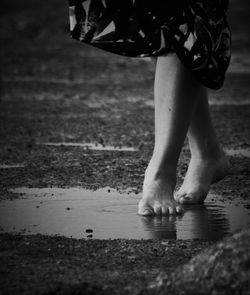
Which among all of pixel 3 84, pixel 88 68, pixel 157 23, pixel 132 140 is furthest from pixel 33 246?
pixel 88 68

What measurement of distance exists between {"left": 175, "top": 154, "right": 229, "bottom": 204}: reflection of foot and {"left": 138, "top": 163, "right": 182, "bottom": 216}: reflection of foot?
200mm

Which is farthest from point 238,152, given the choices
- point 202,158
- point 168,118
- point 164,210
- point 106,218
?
point 106,218

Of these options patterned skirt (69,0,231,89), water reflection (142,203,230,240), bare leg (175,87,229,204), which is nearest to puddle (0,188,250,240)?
water reflection (142,203,230,240)

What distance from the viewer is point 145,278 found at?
130 inches

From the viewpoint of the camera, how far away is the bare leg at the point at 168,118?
185 inches

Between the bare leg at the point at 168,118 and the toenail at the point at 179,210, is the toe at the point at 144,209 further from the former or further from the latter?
the toenail at the point at 179,210

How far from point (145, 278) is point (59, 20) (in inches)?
747

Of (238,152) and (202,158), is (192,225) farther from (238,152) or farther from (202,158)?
(238,152)

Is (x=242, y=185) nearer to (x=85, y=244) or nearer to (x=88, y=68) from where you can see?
(x=85, y=244)

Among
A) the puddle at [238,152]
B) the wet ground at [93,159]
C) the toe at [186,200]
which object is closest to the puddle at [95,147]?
the wet ground at [93,159]

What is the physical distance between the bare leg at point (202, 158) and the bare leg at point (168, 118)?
0.85 feet

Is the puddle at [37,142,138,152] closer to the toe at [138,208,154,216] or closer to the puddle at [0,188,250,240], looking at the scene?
the puddle at [0,188,250,240]

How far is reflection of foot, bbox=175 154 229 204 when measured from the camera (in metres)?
4.96

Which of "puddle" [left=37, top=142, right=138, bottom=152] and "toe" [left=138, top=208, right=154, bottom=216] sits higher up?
"toe" [left=138, top=208, right=154, bottom=216]
